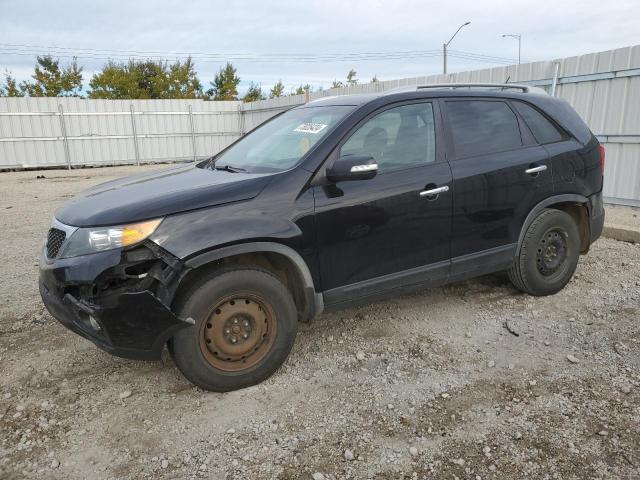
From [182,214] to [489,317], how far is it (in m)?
2.68

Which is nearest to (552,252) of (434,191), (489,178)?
(489,178)

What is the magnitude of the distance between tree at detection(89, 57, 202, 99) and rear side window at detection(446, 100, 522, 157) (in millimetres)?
36278

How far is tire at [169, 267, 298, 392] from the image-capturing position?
2.86 meters

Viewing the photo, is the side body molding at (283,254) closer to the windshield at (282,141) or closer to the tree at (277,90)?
the windshield at (282,141)

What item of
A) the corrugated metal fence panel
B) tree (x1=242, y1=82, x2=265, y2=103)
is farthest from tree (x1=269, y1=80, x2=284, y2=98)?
the corrugated metal fence panel

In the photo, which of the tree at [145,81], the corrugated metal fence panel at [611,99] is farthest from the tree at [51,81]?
the corrugated metal fence panel at [611,99]

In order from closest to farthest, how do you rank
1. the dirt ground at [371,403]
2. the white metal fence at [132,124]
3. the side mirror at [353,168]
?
the dirt ground at [371,403], the side mirror at [353,168], the white metal fence at [132,124]

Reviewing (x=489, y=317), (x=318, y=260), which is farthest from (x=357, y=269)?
(x=489, y=317)

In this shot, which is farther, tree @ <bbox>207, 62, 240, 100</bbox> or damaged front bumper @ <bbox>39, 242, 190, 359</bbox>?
tree @ <bbox>207, 62, 240, 100</bbox>

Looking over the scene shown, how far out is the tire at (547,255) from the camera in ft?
13.7

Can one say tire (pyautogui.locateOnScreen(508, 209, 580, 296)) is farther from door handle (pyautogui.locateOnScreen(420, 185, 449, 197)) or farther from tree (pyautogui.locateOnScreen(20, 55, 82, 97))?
tree (pyautogui.locateOnScreen(20, 55, 82, 97))

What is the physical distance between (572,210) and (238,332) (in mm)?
3258

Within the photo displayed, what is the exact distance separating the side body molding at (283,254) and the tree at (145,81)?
36798 mm

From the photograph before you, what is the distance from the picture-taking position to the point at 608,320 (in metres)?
4.02
